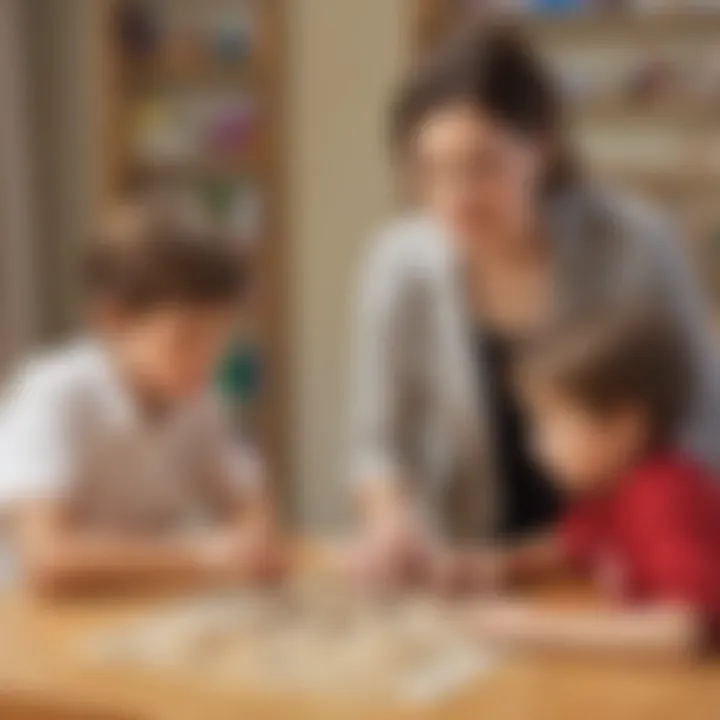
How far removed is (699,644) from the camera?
1592mm

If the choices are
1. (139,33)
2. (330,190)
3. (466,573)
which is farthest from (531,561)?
(139,33)

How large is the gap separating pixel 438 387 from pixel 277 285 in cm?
146

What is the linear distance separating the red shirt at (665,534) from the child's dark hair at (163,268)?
531 mm

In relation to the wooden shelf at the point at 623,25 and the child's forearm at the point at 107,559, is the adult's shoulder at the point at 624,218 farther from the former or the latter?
the wooden shelf at the point at 623,25

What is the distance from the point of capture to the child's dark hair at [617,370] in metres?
1.73

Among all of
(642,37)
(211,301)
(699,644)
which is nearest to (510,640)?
(699,644)

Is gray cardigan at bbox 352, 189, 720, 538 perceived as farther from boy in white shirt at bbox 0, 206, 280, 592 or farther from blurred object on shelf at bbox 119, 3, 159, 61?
blurred object on shelf at bbox 119, 3, 159, 61

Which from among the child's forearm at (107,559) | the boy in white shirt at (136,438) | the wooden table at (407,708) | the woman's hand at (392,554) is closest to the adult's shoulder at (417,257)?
the boy in white shirt at (136,438)

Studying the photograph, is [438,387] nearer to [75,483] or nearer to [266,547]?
[266,547]

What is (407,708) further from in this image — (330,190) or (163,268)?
(330,190)

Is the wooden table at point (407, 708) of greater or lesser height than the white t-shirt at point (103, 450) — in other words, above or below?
below

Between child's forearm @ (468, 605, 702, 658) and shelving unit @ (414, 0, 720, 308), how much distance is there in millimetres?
1550

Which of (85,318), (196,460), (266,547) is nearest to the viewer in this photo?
(266,547)

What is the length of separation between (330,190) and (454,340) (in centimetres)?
143
